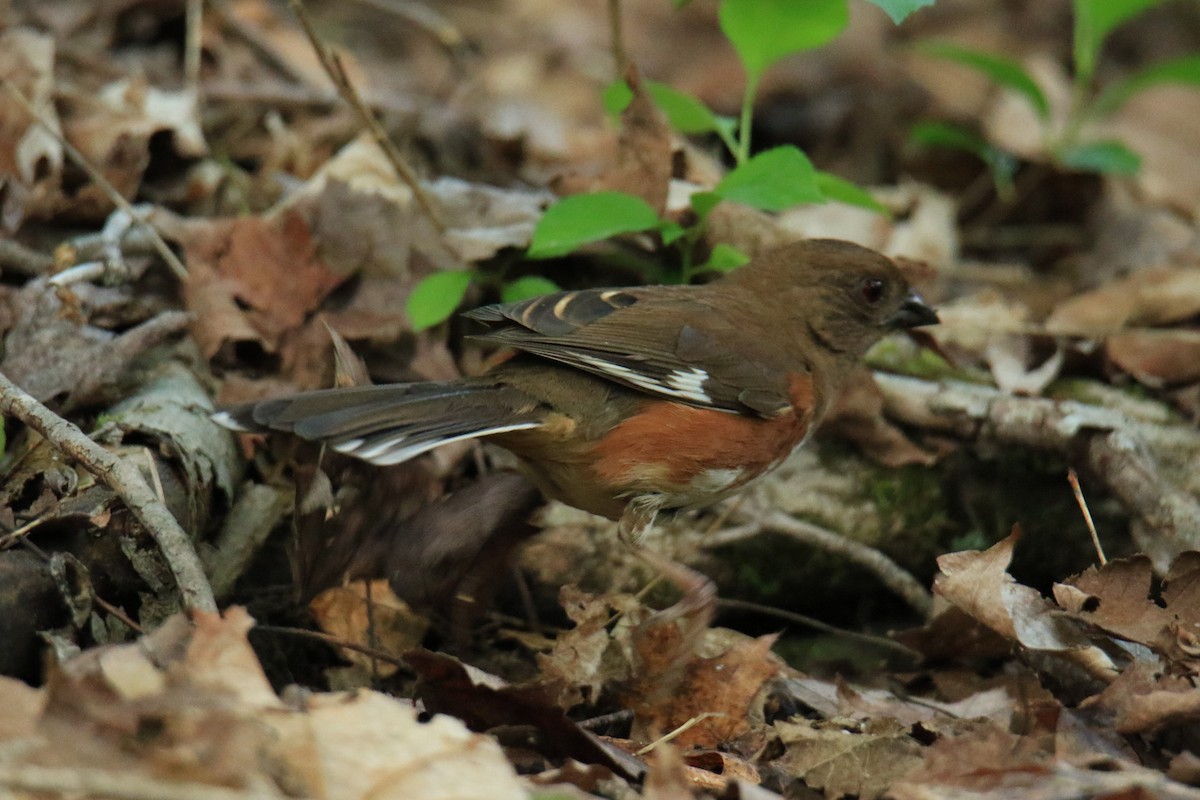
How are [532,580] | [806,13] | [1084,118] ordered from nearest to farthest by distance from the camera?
[532,580], [806,13], [1084,118]

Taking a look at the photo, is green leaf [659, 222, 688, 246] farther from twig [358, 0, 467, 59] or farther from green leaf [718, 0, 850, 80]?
twig [358, 0, 467, 59]

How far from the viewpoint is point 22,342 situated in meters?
3.31

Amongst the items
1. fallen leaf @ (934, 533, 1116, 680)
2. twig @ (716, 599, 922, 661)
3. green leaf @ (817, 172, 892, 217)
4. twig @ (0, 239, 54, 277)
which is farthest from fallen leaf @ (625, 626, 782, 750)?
twig @ (0, 239, 54, 277)

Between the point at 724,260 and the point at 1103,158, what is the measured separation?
7.50ft

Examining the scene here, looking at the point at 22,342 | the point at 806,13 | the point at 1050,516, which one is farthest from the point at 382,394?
the point at 1050,516

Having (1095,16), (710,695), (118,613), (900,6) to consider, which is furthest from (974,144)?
(118,613)

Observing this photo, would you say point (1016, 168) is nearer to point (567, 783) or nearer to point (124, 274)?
point (124, 274)

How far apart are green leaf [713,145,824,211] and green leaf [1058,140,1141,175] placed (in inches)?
94.3

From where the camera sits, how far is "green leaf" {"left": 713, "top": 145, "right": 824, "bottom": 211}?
334 cm

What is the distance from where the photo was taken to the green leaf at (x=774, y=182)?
3336 millimetres

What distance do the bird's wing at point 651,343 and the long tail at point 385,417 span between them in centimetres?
21

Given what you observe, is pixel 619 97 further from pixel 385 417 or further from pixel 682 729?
pixel 682 729

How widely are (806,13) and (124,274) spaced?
2.24 m

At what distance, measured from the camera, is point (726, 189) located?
3.49 metres
